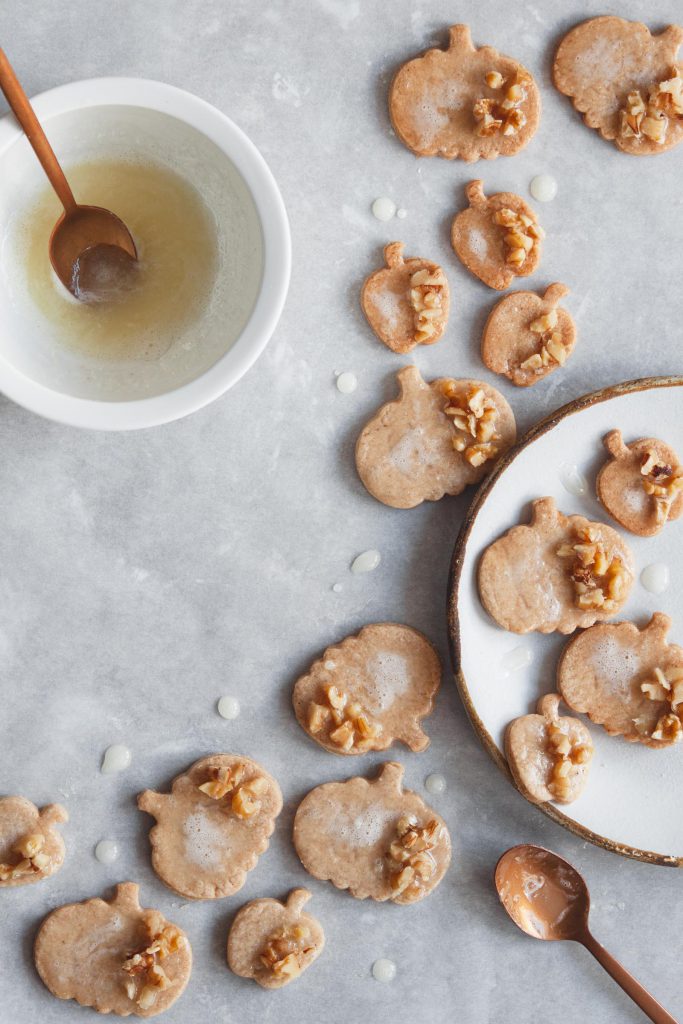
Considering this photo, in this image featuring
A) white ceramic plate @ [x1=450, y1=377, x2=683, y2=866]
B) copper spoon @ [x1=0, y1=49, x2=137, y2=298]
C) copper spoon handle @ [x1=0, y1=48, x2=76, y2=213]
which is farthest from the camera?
white ceramic plate @ [x1=450, y1=377, x2=683, y2=866]

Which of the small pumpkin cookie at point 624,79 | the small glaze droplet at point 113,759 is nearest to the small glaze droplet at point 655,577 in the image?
the small pumpkin cookie at point 624,79

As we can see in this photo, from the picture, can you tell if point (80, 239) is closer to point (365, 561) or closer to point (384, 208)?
point (384, 208)

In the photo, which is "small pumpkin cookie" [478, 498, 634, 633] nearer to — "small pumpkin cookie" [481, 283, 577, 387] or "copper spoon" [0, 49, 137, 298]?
"small pumpkin cookie" [481, 283, 577, 387]

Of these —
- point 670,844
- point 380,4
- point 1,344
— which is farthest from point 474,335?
point 670,844

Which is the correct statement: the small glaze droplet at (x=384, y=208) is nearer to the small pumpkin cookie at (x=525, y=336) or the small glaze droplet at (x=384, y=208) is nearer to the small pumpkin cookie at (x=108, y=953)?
the small pumpkin cookie at (x=525, y=336)

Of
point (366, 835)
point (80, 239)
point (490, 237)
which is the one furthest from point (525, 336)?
point (366, 835)

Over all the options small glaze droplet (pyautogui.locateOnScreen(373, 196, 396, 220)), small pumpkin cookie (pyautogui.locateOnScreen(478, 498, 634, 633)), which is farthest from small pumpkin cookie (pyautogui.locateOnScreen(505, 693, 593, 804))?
small glaze droplet (pyautogui.locateOnScreen(373, 196, 396, 220))
